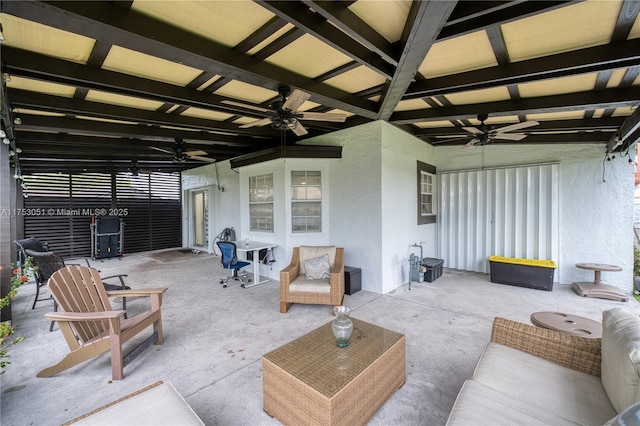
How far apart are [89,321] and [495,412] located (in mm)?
3391

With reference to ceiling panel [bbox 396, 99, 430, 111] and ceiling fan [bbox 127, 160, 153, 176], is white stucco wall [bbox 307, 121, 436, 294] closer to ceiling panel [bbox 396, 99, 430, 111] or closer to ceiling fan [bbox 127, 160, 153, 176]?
ceiling panel [bbox 396, 99, 430, 111]

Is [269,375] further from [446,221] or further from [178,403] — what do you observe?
[446,221]

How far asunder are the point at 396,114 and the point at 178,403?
4.70 metres

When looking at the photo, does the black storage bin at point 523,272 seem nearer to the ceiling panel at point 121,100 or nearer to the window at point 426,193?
the window at point 426,193

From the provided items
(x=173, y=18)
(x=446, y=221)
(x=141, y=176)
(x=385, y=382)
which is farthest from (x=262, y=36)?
(x=141, y=176)

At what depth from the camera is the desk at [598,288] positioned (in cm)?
440

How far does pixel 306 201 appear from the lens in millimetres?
5621

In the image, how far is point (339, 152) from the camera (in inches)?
208

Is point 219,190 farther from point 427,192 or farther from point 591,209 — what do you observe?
point 591,209

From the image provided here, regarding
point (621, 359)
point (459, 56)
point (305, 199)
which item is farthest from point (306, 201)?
point (621, 359)

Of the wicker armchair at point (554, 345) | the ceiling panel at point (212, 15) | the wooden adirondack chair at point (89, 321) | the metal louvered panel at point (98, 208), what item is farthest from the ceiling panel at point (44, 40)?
the metal louvered panel at point (98, 208)

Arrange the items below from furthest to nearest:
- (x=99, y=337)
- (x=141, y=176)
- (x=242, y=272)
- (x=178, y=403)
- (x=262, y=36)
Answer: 1. (x=141, y=176)
2. (x=242, y=272)
3. (x=99, y=337)
4. (x=262, y=36)
5. (x=178, y=403)

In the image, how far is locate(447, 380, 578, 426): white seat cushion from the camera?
4.42 ft

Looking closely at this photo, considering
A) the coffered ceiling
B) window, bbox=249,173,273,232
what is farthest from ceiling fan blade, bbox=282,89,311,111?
window, bbox=249,173,273,232
